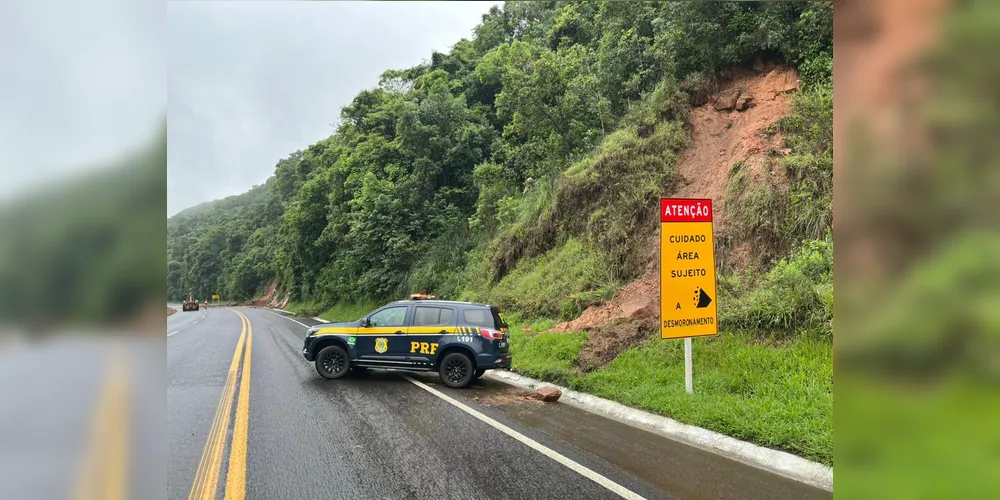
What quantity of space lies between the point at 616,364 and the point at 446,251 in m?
16.7

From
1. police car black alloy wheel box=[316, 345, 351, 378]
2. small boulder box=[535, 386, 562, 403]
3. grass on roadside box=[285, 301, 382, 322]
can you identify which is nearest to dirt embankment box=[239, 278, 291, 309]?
grass on roadside box=[285, 301, 382, 322]

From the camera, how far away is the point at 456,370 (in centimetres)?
979

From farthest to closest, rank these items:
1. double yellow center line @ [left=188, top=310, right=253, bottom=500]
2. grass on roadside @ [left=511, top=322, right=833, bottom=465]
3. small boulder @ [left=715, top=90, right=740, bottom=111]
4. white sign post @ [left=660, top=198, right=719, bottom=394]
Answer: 1. small boulder @ [left=715, top=90, right=740, bottom=111]
2. white sign post @ [left=660, top=198, right=719, bottom=394]
3. grass on roadside @ [left=511, top=322, right=833, bottom=465]
4. double yellow center line @ [left=188, top=310, right=253, bottom=500]

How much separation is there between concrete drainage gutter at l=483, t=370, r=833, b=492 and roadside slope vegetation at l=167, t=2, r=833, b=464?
Answer: 0.16 meters

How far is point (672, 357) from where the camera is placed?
8891 mm

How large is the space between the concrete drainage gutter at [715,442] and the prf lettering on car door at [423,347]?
8.08 ft

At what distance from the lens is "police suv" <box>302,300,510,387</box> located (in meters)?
9.68

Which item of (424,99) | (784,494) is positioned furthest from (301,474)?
(424,99)

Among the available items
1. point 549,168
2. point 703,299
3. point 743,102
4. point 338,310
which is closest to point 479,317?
point 703,299

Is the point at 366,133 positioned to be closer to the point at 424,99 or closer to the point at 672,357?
the point at 424,99
